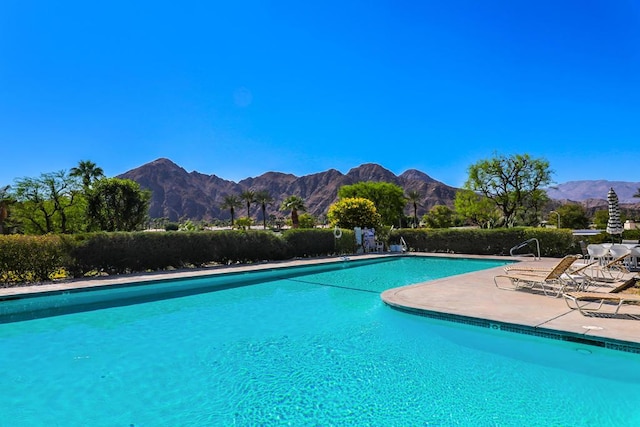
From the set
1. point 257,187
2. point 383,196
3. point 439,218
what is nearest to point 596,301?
point 383,196

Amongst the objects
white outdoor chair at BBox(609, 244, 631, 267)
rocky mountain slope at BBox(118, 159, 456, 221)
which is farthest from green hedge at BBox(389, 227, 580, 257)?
rocky mountain slope at BBox(118, 159, 456, 221)

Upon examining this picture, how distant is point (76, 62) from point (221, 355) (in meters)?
17.7

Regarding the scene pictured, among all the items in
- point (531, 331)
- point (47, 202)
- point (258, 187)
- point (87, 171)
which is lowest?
point (531, 331)

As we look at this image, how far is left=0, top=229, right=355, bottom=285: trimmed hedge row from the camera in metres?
11.6

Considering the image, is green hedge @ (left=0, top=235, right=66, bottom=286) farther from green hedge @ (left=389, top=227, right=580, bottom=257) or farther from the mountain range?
the mountain range

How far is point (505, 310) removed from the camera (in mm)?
6477

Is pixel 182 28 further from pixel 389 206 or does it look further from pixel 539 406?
pixel 389 206

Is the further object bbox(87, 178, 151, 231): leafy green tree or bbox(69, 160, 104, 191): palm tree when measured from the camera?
bbox(69, 160, 104, 191): palm tree

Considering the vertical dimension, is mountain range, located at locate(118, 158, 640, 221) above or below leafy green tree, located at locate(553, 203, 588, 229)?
above

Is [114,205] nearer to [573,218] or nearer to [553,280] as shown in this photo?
[553,280]

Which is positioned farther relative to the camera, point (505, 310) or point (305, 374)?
point (505, 310)

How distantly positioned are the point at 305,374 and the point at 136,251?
11084mm

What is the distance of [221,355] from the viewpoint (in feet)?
18.8

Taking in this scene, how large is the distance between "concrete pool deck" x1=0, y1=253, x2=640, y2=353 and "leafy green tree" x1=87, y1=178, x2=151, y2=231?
1006 inches
